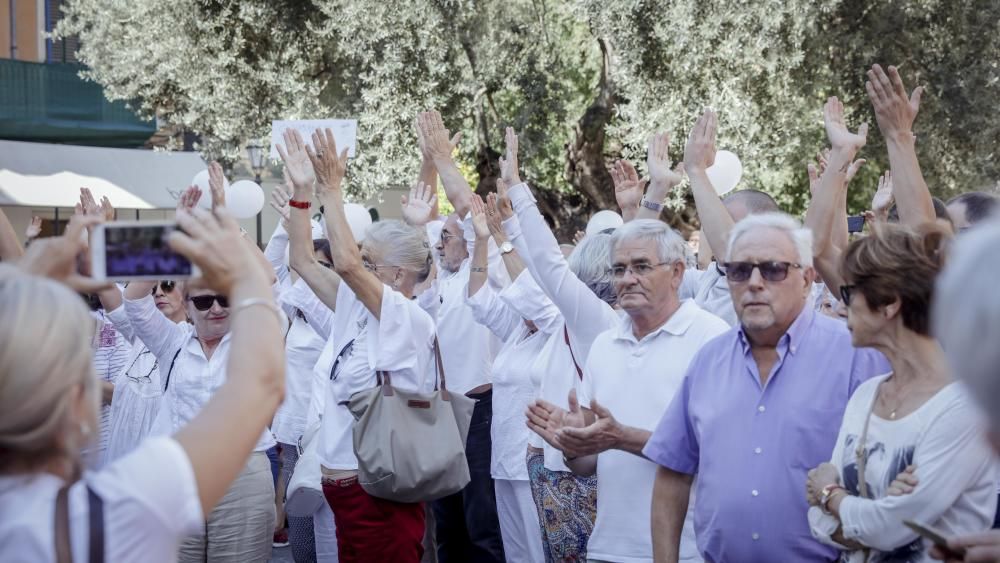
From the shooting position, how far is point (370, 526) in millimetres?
4938

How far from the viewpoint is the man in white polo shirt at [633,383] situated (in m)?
3.92

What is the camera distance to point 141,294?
517 centimetres

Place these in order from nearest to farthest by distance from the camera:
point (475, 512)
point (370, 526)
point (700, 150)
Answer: point (700, 150) → point (370, 526) → point (475, 512)

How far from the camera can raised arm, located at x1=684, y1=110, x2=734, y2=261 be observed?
14.1 ft

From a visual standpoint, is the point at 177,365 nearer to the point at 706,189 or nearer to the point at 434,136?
the point at 434,136

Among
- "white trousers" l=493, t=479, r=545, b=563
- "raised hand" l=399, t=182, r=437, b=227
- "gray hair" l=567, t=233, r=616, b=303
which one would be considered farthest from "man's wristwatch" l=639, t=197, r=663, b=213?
"raised hand" l=399, t=182, r=437, b=227

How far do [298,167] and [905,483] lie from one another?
3472 millimetres

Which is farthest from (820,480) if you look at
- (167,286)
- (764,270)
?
(167,286)

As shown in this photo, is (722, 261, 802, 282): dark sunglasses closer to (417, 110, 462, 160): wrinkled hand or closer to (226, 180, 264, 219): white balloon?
(417, 110, 462, 160): wrinkled hand

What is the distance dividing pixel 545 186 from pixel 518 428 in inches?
532

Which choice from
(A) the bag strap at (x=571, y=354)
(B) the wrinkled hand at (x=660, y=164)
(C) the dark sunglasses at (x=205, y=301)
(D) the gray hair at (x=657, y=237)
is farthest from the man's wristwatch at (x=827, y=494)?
(C) the dark sunglasses at (x=205, y=301)

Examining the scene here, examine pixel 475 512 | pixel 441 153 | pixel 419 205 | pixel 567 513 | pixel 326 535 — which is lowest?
pixel 475 512

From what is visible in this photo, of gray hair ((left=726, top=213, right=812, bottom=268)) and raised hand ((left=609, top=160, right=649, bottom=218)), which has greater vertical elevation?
raised hand ((left=609, top=160, right=649, bottom=218))

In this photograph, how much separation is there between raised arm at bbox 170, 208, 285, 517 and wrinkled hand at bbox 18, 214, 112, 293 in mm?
219
